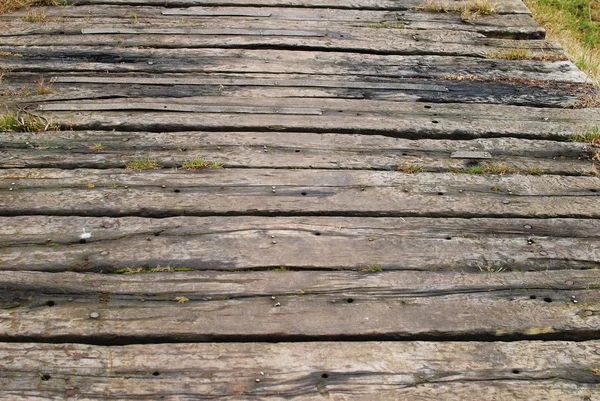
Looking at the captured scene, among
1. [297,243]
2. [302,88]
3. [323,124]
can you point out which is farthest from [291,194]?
[302,88]

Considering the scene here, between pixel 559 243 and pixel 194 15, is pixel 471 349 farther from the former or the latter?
pixel 194 15

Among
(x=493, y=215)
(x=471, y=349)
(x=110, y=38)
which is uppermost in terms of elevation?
(x=110, y=38)

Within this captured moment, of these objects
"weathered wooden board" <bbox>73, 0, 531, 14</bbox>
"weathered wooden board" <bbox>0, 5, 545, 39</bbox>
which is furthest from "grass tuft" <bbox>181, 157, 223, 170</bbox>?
"weathered wooden board" <bbox>73, 0, 531, 14</bbox>

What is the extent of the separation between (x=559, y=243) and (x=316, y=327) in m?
1.30

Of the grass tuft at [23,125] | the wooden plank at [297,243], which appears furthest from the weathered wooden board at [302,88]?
the wooden plank at [297,243]

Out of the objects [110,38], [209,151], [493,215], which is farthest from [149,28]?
[493,215]

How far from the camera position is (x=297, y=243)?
3.03 m

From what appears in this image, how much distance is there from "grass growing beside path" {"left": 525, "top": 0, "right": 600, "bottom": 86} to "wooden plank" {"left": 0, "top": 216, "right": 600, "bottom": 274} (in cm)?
333

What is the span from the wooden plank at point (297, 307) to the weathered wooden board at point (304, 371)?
6 cm

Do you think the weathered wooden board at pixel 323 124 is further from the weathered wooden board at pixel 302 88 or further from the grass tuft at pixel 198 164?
the grass tuft at pixel 198 164

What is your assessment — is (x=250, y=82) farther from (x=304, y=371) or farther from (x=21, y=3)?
(x=304, y=371)

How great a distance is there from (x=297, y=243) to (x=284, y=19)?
2.96 m

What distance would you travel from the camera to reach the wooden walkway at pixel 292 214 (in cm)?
245

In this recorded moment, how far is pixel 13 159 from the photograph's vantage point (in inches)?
140
